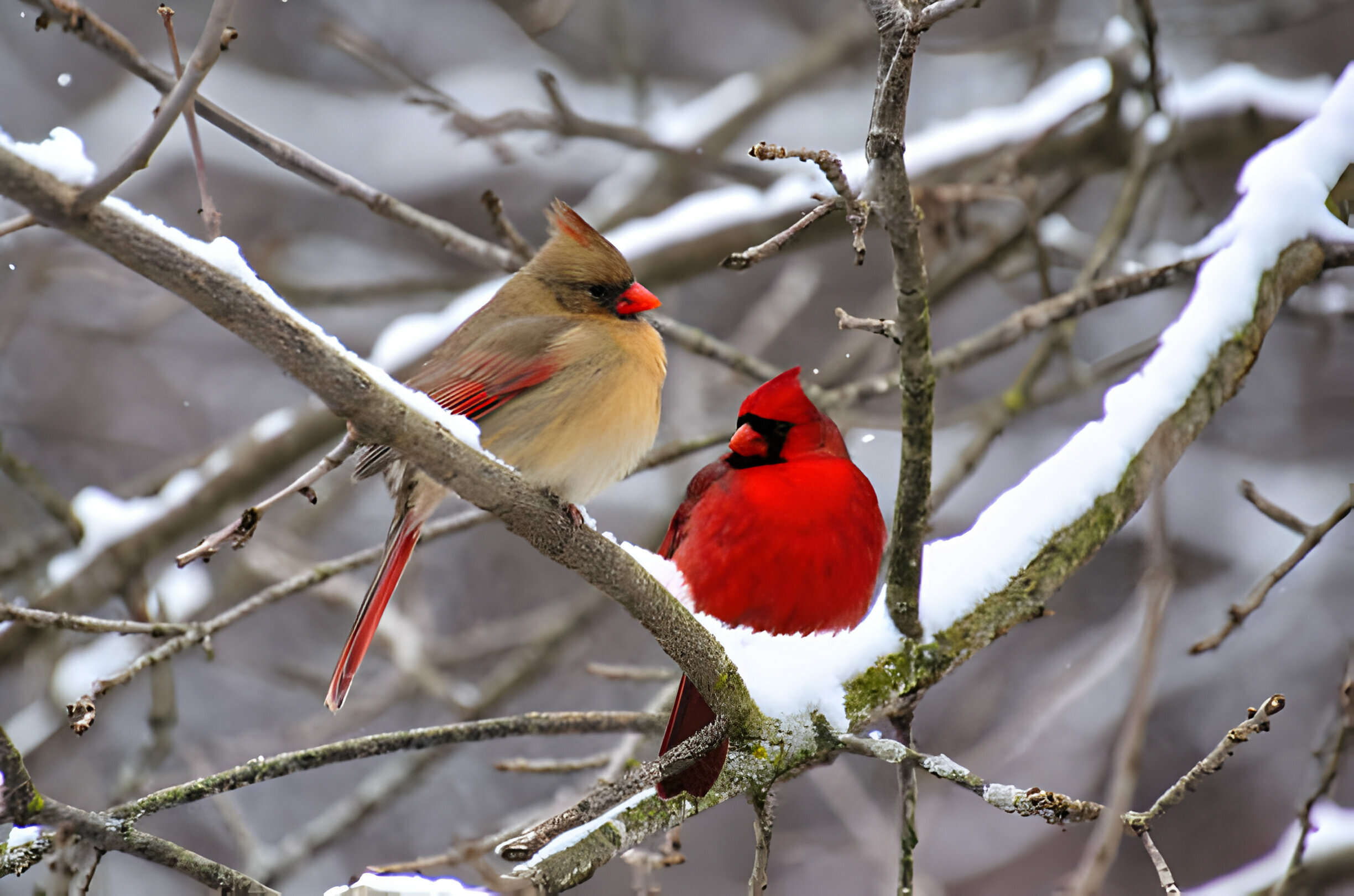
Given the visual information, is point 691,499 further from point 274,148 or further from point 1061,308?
point 1061,308

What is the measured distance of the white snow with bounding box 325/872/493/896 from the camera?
1.60m

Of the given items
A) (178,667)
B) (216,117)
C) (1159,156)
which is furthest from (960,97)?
(178,667)

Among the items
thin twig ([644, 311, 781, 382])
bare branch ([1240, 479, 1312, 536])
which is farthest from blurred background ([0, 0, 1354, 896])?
bare branch ([1240, 479, 1312, 536])

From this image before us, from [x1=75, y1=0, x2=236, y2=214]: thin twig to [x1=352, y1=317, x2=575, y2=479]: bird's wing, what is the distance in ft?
4.08

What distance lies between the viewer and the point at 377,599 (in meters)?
2.44

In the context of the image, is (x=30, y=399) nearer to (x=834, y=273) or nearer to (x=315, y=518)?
(x=315, y=518)

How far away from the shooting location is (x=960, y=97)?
5801 mm

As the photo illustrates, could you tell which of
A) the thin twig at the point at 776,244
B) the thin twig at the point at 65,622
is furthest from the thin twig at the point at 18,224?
the thin twig at the point at 65,622

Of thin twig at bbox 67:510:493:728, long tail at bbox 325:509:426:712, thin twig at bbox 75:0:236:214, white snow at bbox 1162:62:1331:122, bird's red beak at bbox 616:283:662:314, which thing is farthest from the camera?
white snow at bbox 1162:62:1331:122

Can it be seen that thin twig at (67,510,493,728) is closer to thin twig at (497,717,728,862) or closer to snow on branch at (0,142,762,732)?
snow on branch at (0,142,762,732)

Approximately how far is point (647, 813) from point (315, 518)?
3.65 metres

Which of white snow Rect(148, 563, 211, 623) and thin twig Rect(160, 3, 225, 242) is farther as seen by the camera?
white snow Rect(148, 563, 211, 623)

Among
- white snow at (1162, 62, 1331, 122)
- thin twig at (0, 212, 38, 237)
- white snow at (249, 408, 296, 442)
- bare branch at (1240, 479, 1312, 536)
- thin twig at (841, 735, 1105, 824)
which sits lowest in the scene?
thin twig at (841, 735, 1105, 824)

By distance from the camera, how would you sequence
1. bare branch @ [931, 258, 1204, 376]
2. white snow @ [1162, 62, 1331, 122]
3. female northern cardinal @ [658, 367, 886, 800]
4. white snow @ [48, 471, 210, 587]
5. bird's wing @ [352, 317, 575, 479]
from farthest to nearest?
white snow @ [1162, 62, 1331, 122] < white snow @ [48, 471, 210, 587] < bare branch @ [931, 258, 1204, 376] < female northern cardinal @ [658, 367, 886, 800] < bird's wing @ [352, 317, 575, 479]
